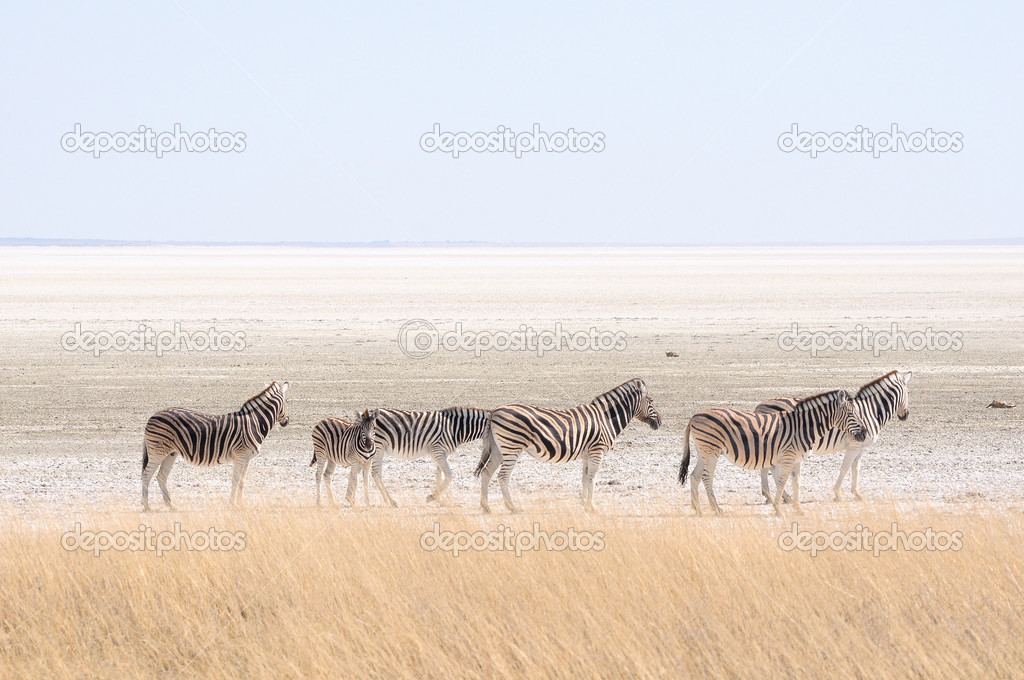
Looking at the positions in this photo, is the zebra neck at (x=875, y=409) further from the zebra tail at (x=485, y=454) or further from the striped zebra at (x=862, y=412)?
the zebra tail at (x=485, y=454)

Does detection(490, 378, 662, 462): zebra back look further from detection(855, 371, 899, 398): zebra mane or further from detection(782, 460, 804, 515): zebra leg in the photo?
detection(855, 371, 899, 398): zebra mane

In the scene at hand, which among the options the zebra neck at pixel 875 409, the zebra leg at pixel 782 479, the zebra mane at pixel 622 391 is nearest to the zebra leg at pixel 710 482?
the zebra leg at pixel 782 479

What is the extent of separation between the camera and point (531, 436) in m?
12.6

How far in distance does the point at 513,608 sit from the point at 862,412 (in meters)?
6.44

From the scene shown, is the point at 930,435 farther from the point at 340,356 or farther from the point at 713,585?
the point at 340,356

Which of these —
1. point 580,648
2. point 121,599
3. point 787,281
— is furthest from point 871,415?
point 787,281

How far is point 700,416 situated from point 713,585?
3.80 metres

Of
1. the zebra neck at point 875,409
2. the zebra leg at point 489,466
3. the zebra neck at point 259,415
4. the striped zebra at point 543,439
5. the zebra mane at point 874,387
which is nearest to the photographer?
the striped zebra at point 543,439

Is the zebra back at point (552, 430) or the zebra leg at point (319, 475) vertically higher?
the zebra back at point (552, 430)

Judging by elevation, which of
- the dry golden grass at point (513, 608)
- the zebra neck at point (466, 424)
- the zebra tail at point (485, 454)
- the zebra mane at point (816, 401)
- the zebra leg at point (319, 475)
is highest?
the zebra mane at point (816, 401)

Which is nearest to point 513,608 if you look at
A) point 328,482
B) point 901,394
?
point 328,482

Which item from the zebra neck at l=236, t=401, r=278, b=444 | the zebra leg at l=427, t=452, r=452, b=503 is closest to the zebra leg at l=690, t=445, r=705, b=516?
the zebra leg at l=427, t=452, r=452, b=503

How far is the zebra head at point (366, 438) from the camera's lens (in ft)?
43.4

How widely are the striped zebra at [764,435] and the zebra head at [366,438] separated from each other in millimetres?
3410
